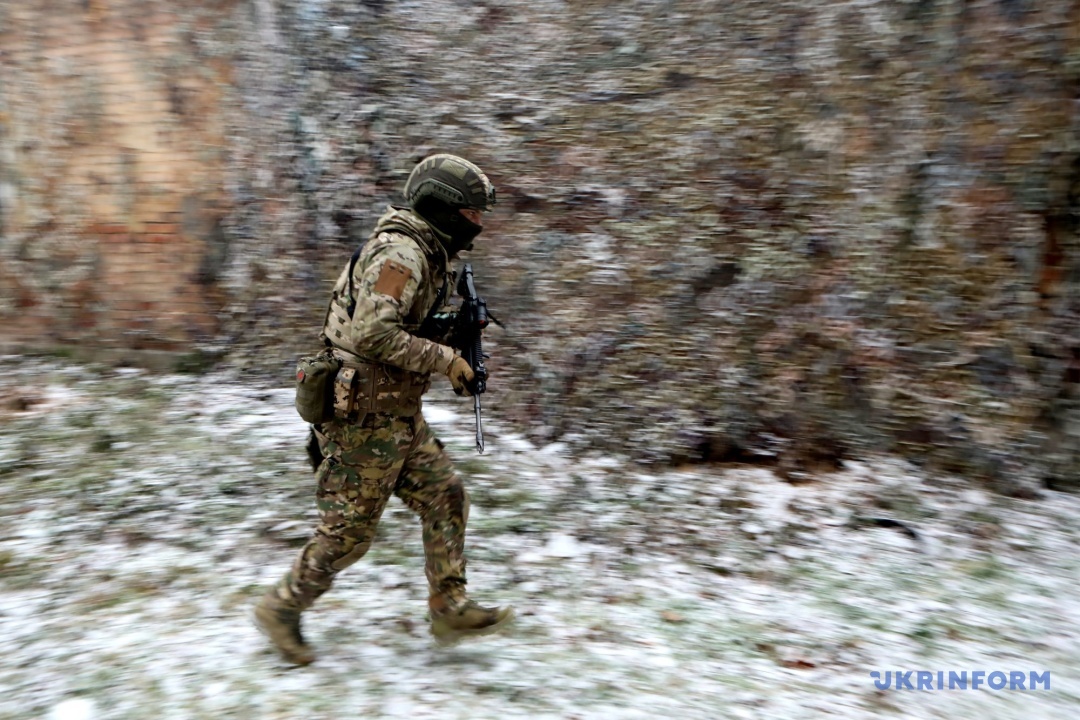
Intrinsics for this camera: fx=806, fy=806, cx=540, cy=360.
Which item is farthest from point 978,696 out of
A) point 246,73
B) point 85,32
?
point 85,32

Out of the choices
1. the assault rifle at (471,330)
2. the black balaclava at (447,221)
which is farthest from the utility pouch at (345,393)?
the black balaclava at (447,221)

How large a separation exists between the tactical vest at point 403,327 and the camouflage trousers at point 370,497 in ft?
0.29

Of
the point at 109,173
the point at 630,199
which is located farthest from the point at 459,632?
the point at 109,173

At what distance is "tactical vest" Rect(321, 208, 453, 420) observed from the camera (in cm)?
321

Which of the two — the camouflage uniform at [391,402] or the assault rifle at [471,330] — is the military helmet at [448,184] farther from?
the assault rifle at [471,330]

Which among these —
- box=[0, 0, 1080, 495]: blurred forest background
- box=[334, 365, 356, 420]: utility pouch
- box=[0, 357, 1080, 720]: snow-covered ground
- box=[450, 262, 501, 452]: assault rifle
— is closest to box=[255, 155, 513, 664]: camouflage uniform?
box=[334, 365, 356, 420]: utility pouch

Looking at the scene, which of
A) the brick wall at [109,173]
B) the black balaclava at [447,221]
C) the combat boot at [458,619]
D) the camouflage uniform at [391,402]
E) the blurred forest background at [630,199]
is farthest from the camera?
the brick wall at [109,173]

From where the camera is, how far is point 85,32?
24.1 ft

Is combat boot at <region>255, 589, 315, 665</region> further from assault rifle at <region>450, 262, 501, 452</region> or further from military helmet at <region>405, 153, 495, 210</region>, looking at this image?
military helmet at <region>405, 153, 495, 210</region>

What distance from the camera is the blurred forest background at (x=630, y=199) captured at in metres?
5.06

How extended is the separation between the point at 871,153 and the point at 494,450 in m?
3.37

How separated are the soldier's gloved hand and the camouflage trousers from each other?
0.29 m

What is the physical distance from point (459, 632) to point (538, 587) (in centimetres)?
70

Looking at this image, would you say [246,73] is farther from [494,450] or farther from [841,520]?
[841,520]
